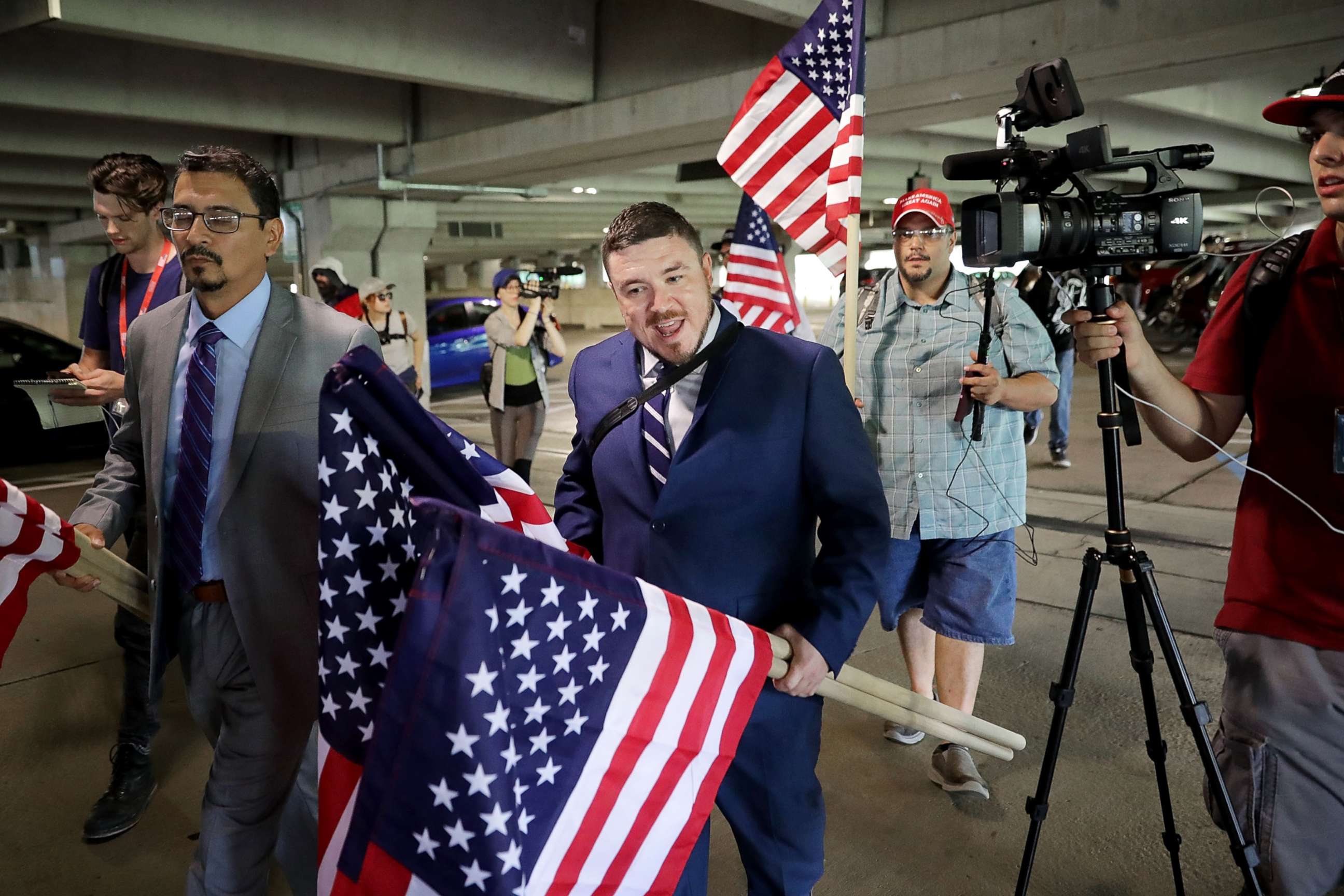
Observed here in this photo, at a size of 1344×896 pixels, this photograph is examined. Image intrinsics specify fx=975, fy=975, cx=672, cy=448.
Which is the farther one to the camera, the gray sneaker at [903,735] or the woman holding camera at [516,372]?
the woman holding camera at [516,372]

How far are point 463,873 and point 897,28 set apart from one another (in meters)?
7.38

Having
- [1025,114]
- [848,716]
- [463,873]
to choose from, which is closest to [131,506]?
[463,873]

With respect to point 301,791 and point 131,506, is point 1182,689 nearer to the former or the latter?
point 301,791

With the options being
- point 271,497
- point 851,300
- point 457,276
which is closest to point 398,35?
Answer: point 851,300

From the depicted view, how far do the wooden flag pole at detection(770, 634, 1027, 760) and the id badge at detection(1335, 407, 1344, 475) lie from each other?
916 millimetres

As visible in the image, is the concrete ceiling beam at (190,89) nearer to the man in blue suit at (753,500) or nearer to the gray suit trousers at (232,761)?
the gray suit trousers at (232,761)

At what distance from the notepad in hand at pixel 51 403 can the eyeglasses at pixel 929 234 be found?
9.48 feet

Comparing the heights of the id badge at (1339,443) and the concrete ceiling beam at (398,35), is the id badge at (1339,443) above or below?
below

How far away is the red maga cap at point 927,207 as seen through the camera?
138 inches

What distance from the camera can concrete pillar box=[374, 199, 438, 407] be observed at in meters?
14.7

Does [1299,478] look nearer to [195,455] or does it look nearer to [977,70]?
[195,455]

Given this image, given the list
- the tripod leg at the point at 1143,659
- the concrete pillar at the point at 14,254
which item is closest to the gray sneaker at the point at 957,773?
the tripod leg at the point at 1143,659

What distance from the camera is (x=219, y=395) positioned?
2270 mm

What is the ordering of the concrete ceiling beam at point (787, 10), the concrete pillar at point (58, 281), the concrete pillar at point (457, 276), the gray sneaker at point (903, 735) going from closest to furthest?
the gray sneaker at point (903, 735) < the concrete ceiling beam at point (787, 10) < the concrete pillar at point (58, 281) < the concrete pillar at point (457, 276)
